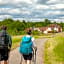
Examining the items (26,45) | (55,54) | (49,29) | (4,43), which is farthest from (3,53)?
(49,29)

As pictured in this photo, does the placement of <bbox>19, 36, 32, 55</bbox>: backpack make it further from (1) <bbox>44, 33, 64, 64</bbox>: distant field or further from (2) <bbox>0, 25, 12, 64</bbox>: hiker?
(1) <bbox>44, 33, 64, 64</bbox>: distant field

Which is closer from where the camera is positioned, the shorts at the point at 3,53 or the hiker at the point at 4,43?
the hiker at the point at 4,43

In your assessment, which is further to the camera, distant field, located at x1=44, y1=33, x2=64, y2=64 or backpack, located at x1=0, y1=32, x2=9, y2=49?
distant field, located at x1=44, y1=33, x2=64, y2=64

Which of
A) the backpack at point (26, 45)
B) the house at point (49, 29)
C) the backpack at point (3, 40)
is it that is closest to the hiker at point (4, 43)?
the backpack at point (3, 40)

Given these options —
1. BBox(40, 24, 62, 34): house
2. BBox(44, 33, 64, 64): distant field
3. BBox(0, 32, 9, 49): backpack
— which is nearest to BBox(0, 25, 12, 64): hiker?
BBox(0, 32, 9, 49): backpack

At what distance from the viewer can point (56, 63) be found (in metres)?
10.9

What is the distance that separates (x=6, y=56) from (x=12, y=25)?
114861 millimetres

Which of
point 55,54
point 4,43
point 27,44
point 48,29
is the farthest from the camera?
point 48,29

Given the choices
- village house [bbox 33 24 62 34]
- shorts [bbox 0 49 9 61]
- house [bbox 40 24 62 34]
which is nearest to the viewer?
shorts [bbox 0 49 9 61]

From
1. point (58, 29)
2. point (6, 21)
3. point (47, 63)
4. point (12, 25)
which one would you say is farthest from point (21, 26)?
point (47, 63)

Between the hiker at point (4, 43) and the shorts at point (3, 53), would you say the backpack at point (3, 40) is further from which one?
the shorts at point (3, 53)

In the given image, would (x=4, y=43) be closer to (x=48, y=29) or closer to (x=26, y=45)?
(x=26, y=45)

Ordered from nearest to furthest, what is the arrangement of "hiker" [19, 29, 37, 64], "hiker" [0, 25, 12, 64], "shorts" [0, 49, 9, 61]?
1. "hiker" [19, 29, 37, 64]
2. "hiker" [0, 25, 12, 64]
3. "shorts" [0, 49, 9, 61]

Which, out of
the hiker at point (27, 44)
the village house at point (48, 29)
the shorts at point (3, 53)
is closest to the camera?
the hiker at point (27, 44)
